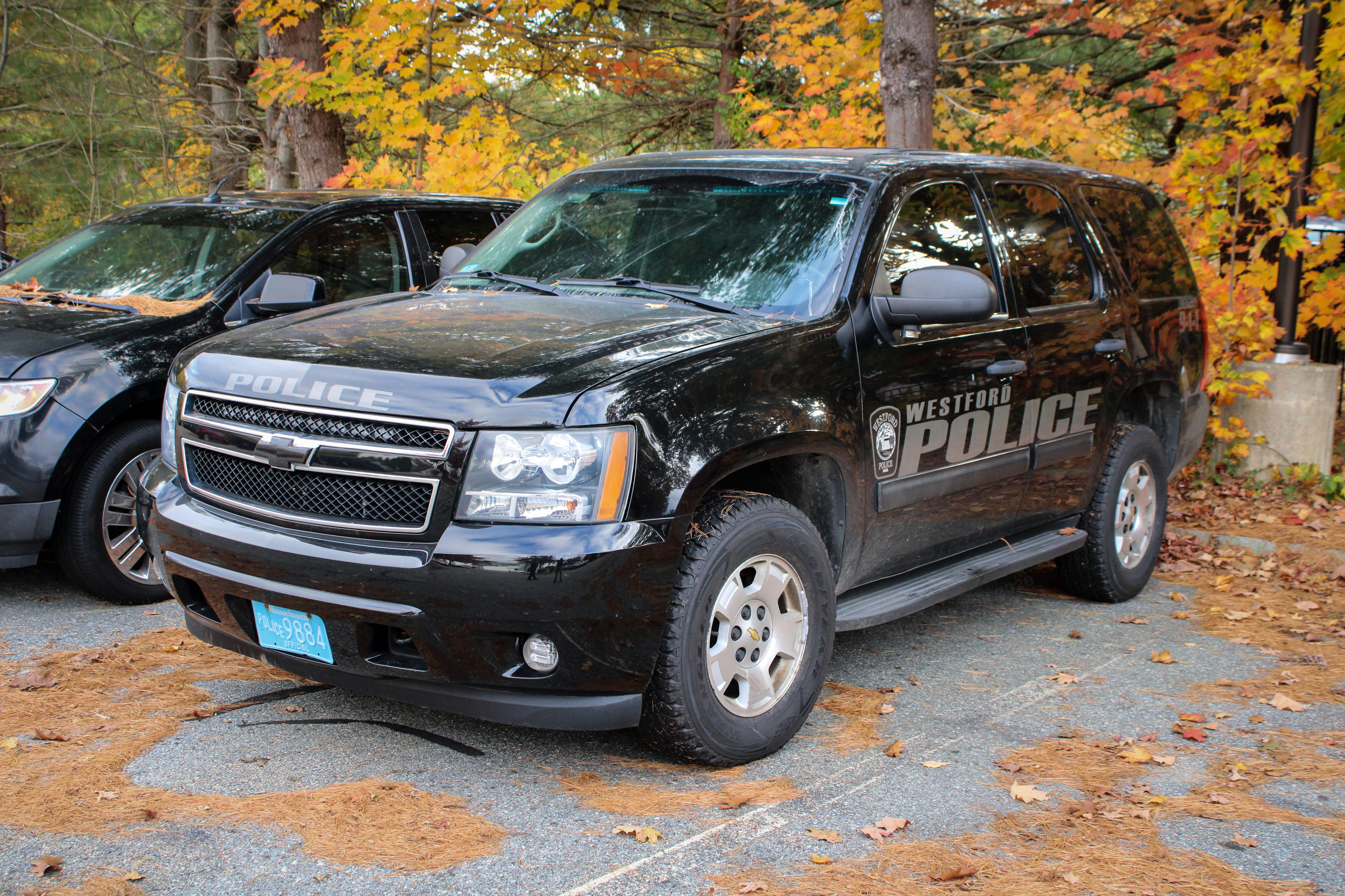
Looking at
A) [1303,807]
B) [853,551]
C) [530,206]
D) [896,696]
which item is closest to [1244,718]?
[1303,807]

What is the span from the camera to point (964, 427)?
4.64 metres

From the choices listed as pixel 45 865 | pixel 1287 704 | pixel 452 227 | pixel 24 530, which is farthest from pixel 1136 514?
pixel 24 530

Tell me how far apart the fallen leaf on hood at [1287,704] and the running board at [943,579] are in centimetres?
105

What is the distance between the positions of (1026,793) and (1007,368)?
5.98 ft

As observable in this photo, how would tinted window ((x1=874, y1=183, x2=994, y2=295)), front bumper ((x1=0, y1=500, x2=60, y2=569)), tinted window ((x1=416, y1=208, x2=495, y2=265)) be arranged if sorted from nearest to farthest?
tinted window ((x1=874, y1=183, x2=994, y2=295))
front bumper ((x1=0, y1=500, x2=60, y2=569))
tinted window ((x1=416, y1=208, x2=495, y2=265))

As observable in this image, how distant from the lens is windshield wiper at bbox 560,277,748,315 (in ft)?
13.6

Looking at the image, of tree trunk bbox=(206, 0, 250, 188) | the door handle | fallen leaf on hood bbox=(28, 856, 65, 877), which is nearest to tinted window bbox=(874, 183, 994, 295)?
the door handle

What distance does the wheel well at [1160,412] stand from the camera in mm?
6027

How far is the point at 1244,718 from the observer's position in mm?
4484

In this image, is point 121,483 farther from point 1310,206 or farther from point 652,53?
point 652,53

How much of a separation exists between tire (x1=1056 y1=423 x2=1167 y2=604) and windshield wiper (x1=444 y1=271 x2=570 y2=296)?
287 centimetres

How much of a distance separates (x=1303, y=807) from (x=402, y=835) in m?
2.71

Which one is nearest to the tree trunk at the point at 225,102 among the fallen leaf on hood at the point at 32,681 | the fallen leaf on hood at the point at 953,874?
the fallen leaf on hood at the point at 32,681

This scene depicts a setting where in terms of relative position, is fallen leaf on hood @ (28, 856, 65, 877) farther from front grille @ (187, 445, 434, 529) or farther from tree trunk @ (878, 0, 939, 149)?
tree trunk @ (878, 0, 939, 149)
